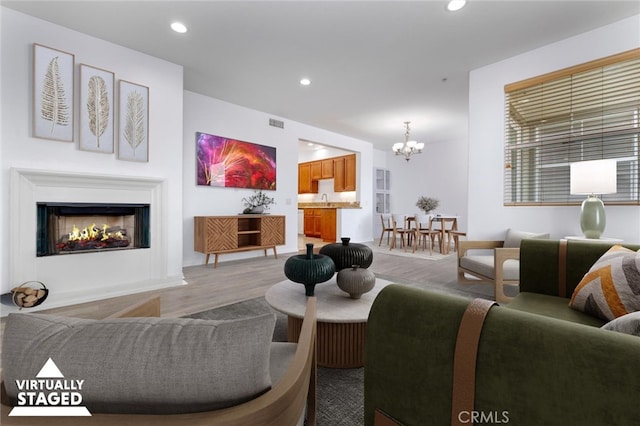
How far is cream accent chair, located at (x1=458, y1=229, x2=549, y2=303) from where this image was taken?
2400 millimetres

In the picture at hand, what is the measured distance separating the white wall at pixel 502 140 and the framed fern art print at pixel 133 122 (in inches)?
165

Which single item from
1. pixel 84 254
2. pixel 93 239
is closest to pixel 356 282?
pixel 84 254

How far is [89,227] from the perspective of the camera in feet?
9.96

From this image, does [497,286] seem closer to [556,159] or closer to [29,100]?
[556,159]

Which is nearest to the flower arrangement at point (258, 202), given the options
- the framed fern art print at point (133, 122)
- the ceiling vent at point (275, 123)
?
the ceiling vent at point (275, 123)

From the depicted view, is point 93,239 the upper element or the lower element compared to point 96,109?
lower

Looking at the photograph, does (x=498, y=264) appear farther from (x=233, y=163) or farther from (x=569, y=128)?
(x=233, y=163)

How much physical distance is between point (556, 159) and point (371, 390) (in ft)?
12.1

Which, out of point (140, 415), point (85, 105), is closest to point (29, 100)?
point (85, 105)

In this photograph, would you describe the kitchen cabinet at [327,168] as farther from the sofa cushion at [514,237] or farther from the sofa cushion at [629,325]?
the sofa cushion at [629,325]

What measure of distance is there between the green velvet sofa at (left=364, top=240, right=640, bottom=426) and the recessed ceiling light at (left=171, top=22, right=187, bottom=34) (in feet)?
11.1

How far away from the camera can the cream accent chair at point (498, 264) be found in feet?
7.88

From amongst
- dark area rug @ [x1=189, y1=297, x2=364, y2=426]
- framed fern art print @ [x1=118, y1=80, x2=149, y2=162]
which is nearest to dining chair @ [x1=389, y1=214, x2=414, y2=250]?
dark area rug @ [x1=189, y1=297, x2=364, y2=426]

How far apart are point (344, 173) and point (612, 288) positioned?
6.93 m
